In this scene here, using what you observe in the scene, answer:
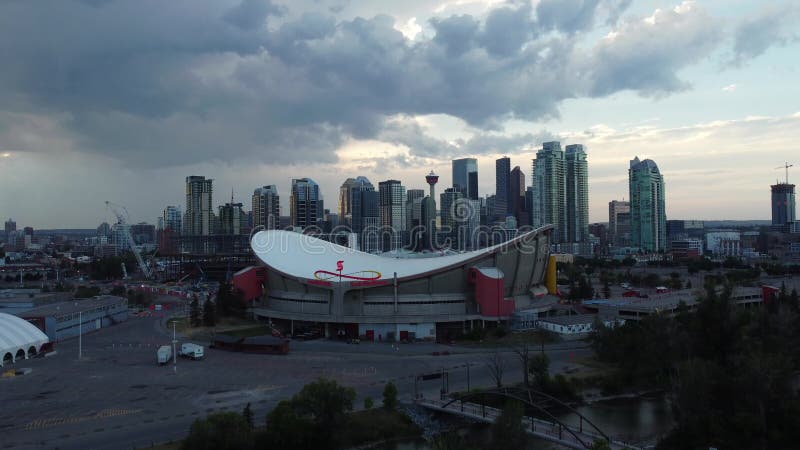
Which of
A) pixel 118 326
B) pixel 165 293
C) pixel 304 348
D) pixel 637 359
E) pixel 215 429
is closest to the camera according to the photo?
pixel 215 429

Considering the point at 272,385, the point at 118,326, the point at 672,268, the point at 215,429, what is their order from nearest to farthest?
the point at 215,429
the point at 272,385
the point at 118,326
the point at 672,268

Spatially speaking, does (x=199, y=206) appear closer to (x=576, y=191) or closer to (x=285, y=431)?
(x=576, y=191)

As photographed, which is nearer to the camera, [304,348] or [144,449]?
[144,449]

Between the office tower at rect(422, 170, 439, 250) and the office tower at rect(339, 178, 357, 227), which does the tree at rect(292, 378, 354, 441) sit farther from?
the office tower at rect(339, 178, 357, 227)

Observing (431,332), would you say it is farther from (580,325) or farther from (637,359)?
(637,359)

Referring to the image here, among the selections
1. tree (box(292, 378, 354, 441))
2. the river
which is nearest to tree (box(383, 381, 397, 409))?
the river

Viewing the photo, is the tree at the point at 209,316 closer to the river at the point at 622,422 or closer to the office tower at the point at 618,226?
the river at the point at 622,422

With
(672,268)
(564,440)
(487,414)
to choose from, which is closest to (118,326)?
(487,414)
